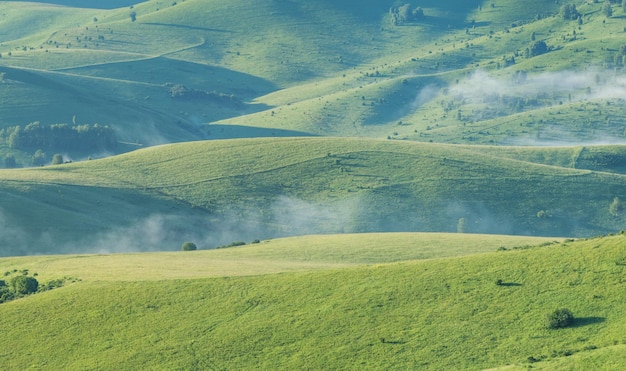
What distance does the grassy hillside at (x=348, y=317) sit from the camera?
72.2 metres

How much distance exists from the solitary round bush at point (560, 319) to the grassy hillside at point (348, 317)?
52 cm

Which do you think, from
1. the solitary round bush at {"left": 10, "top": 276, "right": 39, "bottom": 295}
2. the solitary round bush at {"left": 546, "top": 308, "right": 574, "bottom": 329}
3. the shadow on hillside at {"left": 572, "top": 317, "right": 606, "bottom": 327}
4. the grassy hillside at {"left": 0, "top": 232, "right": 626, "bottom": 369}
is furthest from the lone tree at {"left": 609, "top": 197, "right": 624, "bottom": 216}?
the solitary round bush at {"left": 10, "top": 276, "right": 39, "bottom": 295}

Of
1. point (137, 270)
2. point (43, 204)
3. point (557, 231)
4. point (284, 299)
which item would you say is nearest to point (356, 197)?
point (557, 231)

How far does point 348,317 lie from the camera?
79312mm

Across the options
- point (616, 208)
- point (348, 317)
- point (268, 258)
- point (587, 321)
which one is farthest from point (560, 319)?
→ point (616, 208)

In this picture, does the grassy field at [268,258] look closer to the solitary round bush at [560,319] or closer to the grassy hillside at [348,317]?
the grassy hillside at [348,317]

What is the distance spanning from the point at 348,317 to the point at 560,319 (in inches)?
624

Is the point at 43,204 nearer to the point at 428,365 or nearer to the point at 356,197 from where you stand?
the point at 356,197

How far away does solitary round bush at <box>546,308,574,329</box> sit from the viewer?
238 feet

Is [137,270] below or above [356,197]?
above

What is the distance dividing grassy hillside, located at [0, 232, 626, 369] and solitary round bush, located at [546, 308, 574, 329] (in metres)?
0.52

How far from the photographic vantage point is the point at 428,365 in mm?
70812

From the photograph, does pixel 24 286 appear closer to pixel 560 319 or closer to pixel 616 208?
pixel 560 319

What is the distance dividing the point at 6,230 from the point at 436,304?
90.4m
